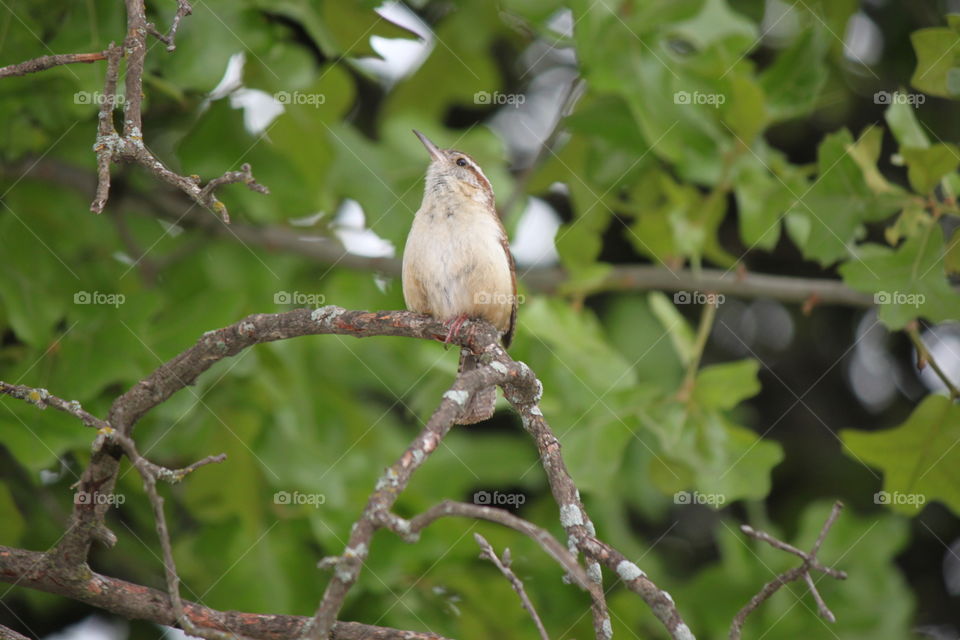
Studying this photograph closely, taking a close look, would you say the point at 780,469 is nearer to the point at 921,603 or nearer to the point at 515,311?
the point at 921,603

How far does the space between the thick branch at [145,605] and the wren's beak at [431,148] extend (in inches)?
119

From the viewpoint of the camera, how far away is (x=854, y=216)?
463 centimetres

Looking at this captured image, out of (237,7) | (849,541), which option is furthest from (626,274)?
(237,7)

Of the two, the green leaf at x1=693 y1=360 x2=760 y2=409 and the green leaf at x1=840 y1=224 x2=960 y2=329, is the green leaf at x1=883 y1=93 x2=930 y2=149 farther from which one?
the green leaf at x1=693 y1=360 x2=760 y2=409

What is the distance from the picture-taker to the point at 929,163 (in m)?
4.29

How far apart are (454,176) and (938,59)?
7.57ft

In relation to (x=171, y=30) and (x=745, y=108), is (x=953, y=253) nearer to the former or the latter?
(x=745, y=108)

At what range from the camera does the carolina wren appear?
431 centimetres

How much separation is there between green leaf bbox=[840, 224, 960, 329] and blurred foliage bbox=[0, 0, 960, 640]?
1 cm

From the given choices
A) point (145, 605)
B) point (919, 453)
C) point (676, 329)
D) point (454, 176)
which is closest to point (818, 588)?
point (919, 453)

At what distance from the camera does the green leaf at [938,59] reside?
151 inches

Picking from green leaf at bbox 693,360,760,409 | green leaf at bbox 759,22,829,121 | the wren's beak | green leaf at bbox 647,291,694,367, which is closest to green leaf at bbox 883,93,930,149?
green leaf at bbox 759,22,829,121

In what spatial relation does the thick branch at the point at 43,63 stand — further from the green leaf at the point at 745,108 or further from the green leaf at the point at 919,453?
the green leaf at the point at 919,453

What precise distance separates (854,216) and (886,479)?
1.33m
